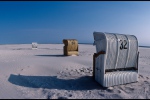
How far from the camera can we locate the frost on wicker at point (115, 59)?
20.8 feet

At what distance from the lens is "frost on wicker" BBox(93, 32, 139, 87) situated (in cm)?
634

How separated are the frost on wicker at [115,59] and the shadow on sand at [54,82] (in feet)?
1.48

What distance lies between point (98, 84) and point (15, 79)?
392 cm

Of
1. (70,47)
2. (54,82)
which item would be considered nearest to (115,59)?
(54,82)

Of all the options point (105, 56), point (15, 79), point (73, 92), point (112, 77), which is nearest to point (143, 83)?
point (112, 77)

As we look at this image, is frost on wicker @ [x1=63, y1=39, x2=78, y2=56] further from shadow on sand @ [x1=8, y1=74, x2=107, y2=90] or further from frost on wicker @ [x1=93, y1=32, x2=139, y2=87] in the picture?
frost on wicker @ [x1=93, y1=32, x2=139, y2=87]

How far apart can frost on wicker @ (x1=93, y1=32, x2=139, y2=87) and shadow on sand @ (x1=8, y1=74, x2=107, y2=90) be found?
1.48 feet

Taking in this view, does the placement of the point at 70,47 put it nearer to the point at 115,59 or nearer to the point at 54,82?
the point at 54,82

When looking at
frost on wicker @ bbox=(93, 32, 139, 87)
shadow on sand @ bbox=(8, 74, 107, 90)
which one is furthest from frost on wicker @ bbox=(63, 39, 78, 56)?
frost on wicker @ bbox=(93, 32, 139, 87)

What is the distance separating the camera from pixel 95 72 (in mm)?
7324

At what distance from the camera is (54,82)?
740 centimetres

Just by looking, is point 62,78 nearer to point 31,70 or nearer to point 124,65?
point 31,70

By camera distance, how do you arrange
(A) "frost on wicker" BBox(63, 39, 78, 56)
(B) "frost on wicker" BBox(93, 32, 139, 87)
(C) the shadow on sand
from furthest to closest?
(A) "frost on wicker" BBox(63, 39, 78, 56) < (C) the shadow on sand < (B) "frost on wicker" BBox(93, 32, 139, 87)

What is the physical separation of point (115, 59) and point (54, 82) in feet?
9.59
